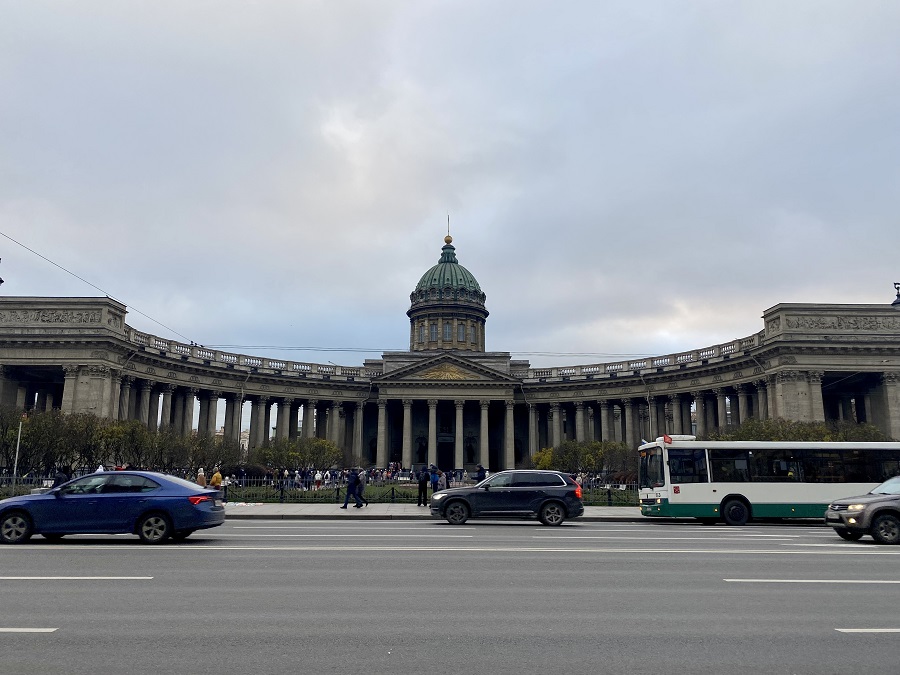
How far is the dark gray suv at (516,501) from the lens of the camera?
25.2m

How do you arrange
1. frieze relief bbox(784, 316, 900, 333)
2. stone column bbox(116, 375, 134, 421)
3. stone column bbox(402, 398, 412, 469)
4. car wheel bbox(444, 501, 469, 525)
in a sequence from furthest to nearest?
stone column bbox(402, 398, 412, 469)
stone column bbox(116, 375, 134, 421)
frieze relief bbox(784, 316, 900, 333)
car wheel bbox(444, 501, 469, 525)

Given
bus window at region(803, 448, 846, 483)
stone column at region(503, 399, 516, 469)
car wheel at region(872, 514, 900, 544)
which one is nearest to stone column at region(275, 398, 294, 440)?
stone column at region(503, 399, 516, 469)

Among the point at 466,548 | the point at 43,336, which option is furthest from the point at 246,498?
the point at 43,336

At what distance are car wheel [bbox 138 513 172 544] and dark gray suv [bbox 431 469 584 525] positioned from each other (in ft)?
33.3

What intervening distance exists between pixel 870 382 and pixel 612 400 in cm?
2726

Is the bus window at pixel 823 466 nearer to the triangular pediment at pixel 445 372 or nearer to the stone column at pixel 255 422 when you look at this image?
the triangular pediment at pixel 445 372

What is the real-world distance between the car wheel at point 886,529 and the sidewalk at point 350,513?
10401 mm

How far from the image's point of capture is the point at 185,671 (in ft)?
22.9

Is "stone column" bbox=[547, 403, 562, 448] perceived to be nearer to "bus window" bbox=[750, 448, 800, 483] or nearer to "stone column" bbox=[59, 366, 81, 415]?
"stone column" bbox=[59, 366, 81, 415]

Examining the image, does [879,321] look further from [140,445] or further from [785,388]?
[140,445]

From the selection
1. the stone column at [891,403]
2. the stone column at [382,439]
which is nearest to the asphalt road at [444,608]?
the stone column at [891,403]

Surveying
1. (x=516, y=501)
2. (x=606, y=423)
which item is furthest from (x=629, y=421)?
(x=516, y=501)

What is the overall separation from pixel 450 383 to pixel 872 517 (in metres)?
69.5

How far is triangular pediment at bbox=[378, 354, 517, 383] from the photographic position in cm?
8712
